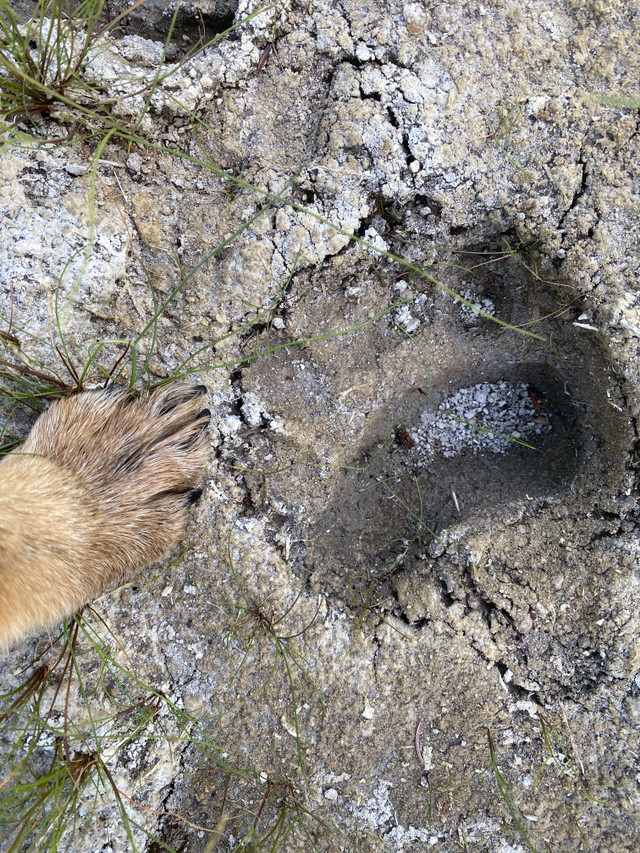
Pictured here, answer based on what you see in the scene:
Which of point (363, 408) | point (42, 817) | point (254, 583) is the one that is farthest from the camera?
point (363, 408)

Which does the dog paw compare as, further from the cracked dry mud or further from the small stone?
the small stone

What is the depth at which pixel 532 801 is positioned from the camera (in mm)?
2041

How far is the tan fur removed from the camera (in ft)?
5.87

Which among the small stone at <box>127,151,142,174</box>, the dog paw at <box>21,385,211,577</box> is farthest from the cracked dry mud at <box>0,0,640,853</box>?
the dog paw at <box>21,385,211,577</box>

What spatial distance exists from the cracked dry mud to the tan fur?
0.41 feet

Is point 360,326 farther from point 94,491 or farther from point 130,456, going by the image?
point 94,491

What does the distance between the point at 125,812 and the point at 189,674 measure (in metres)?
0.47

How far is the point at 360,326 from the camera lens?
215cm

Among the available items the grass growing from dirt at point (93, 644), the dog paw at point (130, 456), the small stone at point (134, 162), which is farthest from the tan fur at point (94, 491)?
the small stone at point (134, 162)

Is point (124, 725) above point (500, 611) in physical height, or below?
above

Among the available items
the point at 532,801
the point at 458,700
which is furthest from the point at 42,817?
the point at 532,801

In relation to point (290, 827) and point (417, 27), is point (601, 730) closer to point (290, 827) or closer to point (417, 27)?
point (290, 827)

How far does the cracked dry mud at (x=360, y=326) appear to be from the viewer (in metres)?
2.03

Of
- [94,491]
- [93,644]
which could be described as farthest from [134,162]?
[93,644]
